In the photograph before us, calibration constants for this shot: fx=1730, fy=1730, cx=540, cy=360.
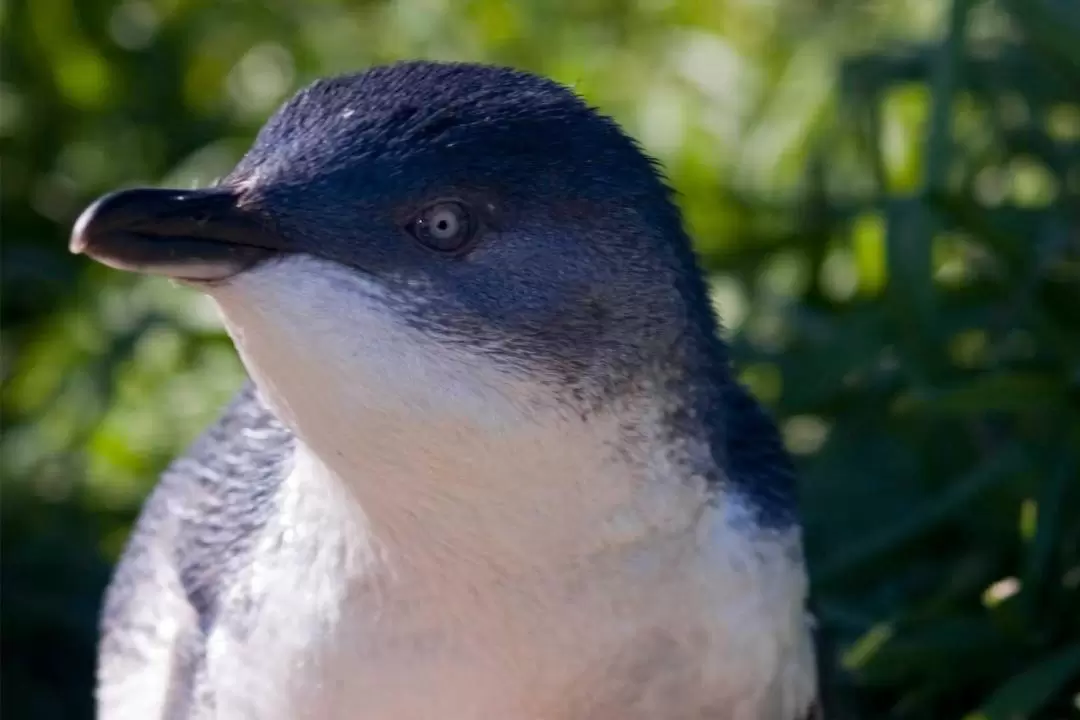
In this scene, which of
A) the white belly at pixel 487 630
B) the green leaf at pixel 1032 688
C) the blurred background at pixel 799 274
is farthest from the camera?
the blurred background at pixel 799 274

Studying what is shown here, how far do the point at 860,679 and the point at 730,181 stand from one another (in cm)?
94

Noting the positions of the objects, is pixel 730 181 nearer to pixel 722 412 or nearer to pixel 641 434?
pixel 722 412

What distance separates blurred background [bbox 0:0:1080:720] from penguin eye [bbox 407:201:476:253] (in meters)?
0.67

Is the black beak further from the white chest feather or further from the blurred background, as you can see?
the blurred background

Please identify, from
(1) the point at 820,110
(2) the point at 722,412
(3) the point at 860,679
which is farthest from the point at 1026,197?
(2) the point at 722,412

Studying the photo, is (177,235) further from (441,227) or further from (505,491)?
(505,491)

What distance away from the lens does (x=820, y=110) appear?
2.52 meters

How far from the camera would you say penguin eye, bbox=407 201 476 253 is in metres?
1.18

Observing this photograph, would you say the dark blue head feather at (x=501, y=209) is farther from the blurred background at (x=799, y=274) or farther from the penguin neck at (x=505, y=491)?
the blurred background at (x=799, y=274)

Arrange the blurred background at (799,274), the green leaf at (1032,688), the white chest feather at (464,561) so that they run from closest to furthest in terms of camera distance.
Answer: the white chest feather at (464,561), the green leaf at (1032,688), the blurred background at (799,274)

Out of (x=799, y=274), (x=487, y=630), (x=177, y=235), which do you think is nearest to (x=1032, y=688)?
(x=487, y=630)

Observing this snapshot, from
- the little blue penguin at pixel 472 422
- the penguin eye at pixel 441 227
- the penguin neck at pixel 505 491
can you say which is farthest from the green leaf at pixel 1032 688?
the penguin eye at pixel 441 227

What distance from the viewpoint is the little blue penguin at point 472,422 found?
115 centimetres

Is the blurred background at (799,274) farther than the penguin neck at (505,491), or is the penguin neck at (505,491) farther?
the blurred background at (799,274)
